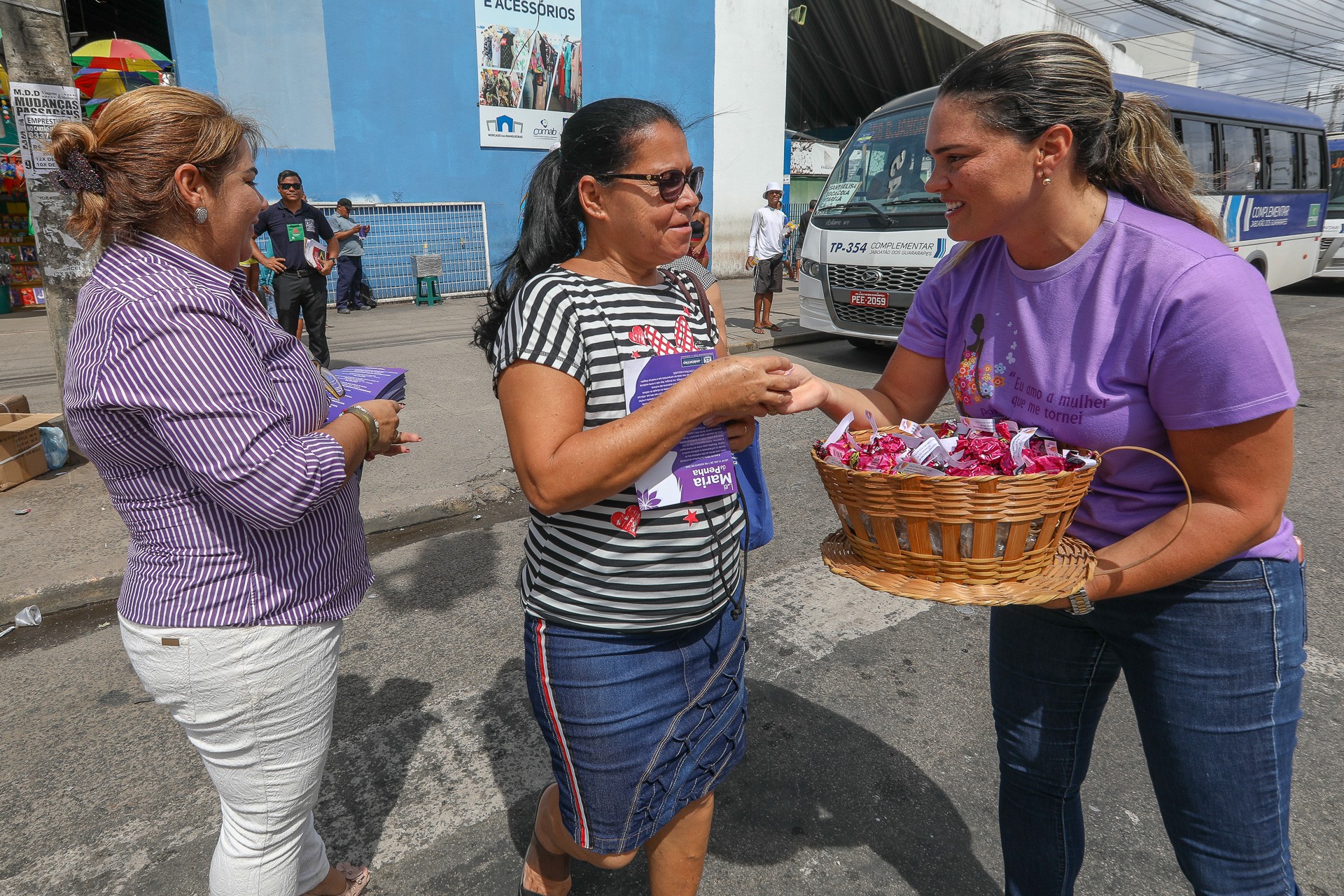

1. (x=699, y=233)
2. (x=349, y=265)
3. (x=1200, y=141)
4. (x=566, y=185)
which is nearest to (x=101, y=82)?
(x=349, y=265)

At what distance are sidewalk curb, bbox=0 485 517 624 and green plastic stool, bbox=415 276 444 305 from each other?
9.30m

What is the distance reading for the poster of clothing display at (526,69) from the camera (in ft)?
44.3

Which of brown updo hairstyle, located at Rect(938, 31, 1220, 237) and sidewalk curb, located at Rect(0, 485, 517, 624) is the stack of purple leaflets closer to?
brown updo hairstyle, located at Rect(938, 31, 1220, 237)

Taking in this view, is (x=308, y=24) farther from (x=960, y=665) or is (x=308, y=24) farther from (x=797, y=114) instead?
(x=797, y=114)

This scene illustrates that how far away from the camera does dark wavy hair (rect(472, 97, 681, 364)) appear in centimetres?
166

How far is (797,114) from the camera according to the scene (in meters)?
26.1

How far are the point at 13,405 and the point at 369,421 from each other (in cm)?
532

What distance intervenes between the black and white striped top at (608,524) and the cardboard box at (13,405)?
5541 mm

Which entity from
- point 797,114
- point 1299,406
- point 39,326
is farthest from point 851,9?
point 39,326

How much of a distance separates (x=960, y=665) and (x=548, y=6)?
13.8m

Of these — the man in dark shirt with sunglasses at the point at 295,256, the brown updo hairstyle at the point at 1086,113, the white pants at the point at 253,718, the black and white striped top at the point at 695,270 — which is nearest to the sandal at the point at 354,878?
the white pants at the point at 253,718

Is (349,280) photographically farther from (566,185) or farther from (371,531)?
(566,185)

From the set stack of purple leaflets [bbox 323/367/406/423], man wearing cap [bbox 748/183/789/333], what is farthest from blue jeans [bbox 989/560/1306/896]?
man wearing cap [bbox 748/183/789/333]

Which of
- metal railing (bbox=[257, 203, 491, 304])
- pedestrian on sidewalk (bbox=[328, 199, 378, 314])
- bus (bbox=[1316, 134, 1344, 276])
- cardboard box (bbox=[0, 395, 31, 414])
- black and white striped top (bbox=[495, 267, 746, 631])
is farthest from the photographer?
bus (bbox=[1316, 134, 1344, 276])
